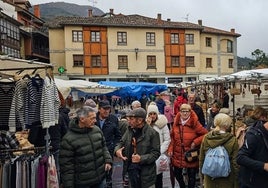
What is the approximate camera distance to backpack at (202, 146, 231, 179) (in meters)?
4.85

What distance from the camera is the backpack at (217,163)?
485cm

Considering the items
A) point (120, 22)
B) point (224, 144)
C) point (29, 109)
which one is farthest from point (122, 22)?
point (224, 144)

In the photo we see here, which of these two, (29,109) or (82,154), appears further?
(29,109)

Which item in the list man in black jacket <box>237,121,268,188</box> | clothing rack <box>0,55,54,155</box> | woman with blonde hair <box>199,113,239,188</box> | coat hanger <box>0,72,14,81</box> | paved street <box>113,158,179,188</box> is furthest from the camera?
paved street <box>113,158,179,188</box>

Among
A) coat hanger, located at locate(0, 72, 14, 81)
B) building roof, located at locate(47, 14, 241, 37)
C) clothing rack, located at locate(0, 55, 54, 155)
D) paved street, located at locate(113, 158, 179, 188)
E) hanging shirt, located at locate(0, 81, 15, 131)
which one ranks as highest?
building roof, located at locate(47, 14, 241, 37)

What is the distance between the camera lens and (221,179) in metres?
5.03

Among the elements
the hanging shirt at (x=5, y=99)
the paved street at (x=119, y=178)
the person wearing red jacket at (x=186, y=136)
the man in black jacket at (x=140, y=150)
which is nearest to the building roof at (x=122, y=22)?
the paved street at (x=119, y=178)

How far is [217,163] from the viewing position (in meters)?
4.84

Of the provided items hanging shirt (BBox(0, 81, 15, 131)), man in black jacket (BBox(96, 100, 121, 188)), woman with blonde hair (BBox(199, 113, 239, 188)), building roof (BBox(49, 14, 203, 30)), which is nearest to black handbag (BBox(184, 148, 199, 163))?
woman with blonde hair (BBox(199, 113, 239, 188))

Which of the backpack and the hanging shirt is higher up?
the hanging shirt

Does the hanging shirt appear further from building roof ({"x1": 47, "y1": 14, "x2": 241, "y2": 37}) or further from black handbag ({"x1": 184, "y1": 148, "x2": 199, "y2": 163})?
building roof ({"x1": 47, "y1": 14, "x2": 241, "y2": 37})

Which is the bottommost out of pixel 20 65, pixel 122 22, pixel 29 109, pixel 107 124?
pixel 107 124

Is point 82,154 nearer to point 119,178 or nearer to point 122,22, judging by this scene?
point 119,178

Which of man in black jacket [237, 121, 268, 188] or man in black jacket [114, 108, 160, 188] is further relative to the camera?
man in black jacket [114, 108, 160, 188]
